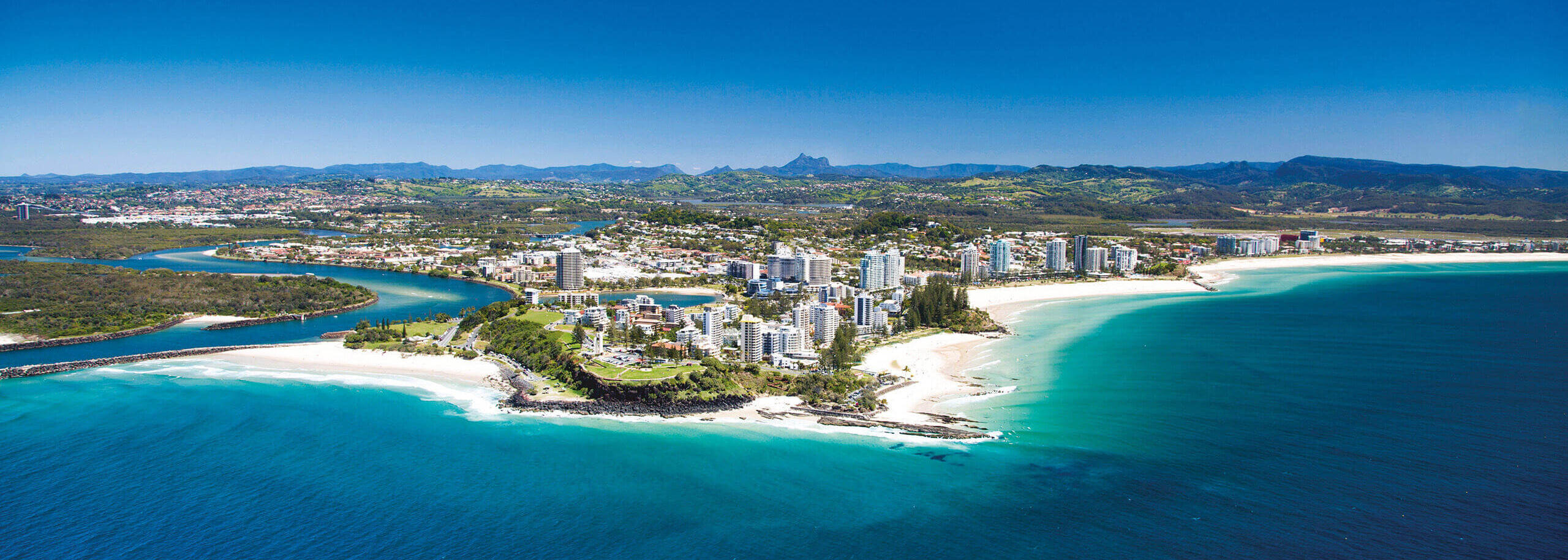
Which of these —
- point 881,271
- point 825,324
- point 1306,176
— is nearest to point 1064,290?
point 881,271

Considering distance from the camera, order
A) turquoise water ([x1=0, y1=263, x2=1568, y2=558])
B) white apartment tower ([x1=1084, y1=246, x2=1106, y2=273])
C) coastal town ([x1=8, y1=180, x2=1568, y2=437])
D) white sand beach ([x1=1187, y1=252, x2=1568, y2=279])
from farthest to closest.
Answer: white sand beach ([x1=1187, y1=252, x2=1568, y2=279]) < white apartment tower ([x1=1084, y1=246, x2=1106, y2=273]) < coastal town ([x1=8, y1=180, x2=1568, y2=437]) < turquoise water ([x1=0, y1=263, x2=1568, y2=558])

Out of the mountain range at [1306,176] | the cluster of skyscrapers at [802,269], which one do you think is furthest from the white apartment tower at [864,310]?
the mountain range at [1306,176]

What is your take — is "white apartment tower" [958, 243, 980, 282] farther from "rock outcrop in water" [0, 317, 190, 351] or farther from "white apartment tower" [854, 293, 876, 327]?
"rock outcrop in water" [0, 317, 190, 351]

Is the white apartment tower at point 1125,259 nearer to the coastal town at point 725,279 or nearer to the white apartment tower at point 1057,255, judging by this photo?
the coastal town at point 725,279

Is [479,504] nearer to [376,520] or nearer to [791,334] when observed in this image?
[376,520]

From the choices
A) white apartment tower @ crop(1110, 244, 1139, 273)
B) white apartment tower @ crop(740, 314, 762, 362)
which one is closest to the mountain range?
white apartment tower @ crop(1110, 244, 1139, 273)
